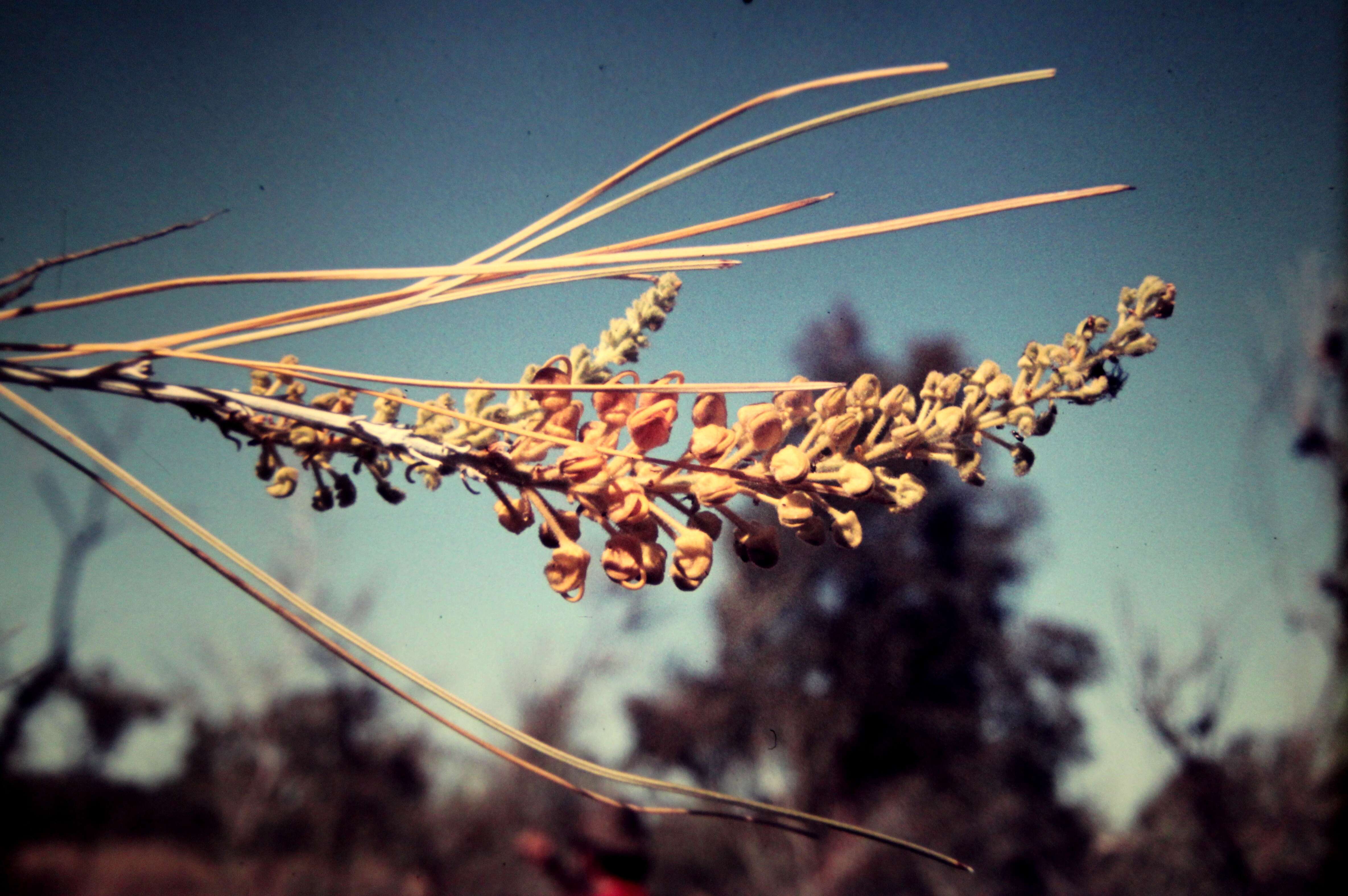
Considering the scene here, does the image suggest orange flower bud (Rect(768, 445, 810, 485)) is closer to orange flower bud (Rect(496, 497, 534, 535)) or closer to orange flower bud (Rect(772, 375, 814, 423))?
orange flower bud (Rect(772, 375, 814, 423))

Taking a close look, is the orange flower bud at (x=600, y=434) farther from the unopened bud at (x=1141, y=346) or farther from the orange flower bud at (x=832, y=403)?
the unopened bud at (x=1141, y=346)

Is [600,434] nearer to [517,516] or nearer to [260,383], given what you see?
[517,516]

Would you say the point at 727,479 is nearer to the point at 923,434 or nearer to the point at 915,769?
the point at 923,434

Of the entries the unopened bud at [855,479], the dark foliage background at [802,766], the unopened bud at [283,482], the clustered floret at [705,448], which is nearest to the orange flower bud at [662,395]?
the clustered floret at [705,448]

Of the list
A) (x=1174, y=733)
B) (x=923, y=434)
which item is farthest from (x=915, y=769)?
(x=923, y=434)

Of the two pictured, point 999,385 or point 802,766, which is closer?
point 999,385

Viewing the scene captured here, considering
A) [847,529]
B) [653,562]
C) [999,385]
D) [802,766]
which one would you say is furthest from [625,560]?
[802,766]

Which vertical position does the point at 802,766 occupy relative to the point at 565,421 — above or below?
below

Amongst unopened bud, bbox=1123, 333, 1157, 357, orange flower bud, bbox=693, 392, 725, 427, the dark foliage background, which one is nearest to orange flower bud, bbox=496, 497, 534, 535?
orange flower bud, bbox=693, 392, 725, 427
